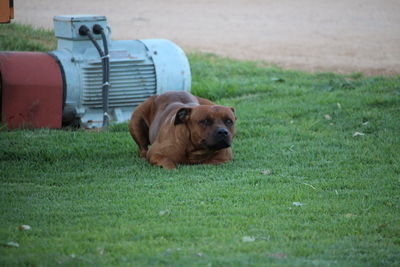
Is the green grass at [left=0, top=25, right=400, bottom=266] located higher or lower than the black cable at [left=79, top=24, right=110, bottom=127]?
lower

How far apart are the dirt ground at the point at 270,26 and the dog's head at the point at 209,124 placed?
6220mm

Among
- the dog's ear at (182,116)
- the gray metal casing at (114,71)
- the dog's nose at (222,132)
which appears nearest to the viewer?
the dog's nose at (222,132)

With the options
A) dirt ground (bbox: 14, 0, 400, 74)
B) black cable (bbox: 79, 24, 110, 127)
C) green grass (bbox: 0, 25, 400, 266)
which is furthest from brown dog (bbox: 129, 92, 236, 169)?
dirt ground (bbox: 14, 0, 400, 74)

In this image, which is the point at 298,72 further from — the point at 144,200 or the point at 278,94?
the point at 144,200

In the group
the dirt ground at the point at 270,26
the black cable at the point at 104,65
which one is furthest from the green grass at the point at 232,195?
the dirt ground at the point at 270,26

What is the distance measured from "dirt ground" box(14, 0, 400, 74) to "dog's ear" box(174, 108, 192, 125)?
631cm

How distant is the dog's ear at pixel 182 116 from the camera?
24.7ft

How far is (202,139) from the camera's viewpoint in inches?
290

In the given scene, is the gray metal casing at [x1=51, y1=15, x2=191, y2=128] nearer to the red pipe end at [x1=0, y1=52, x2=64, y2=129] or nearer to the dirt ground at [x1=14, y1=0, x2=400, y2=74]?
the red pipe end at [x1=0, y1=52, x2=64, y2=129]

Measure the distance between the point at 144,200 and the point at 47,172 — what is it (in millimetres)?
1566

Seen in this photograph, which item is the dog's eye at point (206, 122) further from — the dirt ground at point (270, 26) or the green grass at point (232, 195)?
the dirt ground at point (270, 26)

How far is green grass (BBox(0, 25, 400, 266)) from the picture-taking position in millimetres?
4660

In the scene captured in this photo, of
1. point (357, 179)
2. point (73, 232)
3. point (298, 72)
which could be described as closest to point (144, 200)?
point (73, 232)

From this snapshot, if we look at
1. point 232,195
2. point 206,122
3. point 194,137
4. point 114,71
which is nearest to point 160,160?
point 194,137
